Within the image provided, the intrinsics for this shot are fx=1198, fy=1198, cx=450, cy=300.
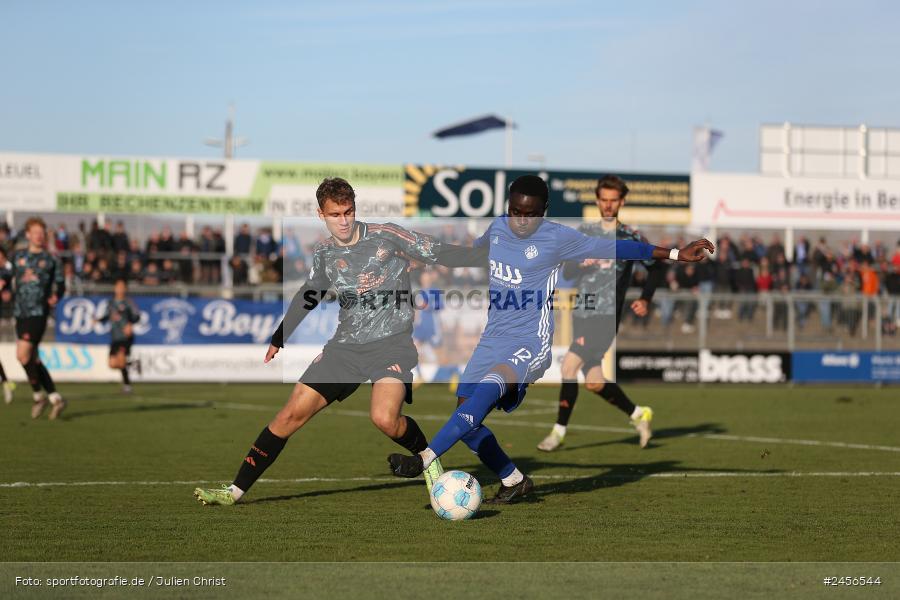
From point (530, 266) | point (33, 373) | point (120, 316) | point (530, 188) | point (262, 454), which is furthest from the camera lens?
point (120, 316)

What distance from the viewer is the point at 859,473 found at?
1088cm

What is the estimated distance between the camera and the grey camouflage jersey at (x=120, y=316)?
2291cm

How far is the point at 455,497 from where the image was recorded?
8.00 meters

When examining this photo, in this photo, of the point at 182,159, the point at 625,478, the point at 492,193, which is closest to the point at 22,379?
the point at 182,159

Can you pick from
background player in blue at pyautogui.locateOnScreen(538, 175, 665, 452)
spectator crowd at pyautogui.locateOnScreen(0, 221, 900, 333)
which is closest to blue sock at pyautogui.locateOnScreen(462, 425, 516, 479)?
background player in blue at pyautogui.locateOnScreen(538, 175, 665, 452)

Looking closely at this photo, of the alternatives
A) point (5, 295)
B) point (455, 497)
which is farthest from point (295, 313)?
point (5, 295)

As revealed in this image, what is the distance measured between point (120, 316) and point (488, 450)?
51.6ft

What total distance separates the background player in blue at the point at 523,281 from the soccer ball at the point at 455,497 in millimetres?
395

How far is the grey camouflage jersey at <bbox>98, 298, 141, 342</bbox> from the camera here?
22.9m

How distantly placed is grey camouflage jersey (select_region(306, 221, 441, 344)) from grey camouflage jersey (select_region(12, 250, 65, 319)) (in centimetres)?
860

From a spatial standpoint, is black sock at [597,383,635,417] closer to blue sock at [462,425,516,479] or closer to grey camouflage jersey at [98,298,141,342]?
blue sock at [462,425,516,479]

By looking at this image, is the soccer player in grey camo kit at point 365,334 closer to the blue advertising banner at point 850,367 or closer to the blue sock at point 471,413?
the blue sock at point 471,413

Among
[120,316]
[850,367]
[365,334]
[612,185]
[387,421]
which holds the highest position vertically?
[612,185]

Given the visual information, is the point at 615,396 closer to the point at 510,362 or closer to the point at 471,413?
the point at 510,362
